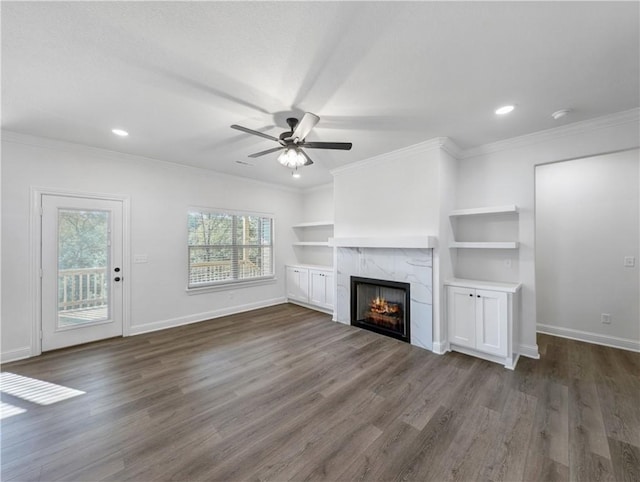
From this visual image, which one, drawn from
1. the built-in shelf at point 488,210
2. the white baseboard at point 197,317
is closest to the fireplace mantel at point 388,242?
the built-in shelf at point 488,210

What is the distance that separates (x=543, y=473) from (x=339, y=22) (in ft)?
10.4

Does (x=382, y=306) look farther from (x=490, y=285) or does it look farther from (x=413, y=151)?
(x=413, y=151)

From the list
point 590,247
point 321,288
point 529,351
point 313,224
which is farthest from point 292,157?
point 590,247

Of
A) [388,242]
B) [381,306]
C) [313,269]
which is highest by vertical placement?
[388,242]

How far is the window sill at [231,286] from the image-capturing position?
15.9 feet

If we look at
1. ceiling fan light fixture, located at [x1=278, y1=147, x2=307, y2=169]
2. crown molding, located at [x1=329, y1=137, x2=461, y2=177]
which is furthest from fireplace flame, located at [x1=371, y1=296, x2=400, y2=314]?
ceiling fan light fixture, located at [x1=278, y1=147, x2=307, y2=169]

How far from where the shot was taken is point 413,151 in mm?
3770

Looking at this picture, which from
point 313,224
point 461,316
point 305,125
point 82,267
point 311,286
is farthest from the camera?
point 313,224

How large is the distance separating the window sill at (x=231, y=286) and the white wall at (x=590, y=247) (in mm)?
5008

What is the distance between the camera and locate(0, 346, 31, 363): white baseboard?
10.5ft

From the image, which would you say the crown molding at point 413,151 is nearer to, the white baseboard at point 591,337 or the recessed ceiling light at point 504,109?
the recessed ceiling light at point 504,109

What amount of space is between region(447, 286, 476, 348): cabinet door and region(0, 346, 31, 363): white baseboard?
5.54 meters

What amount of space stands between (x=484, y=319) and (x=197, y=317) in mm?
4614

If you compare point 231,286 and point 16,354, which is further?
point 231,286
